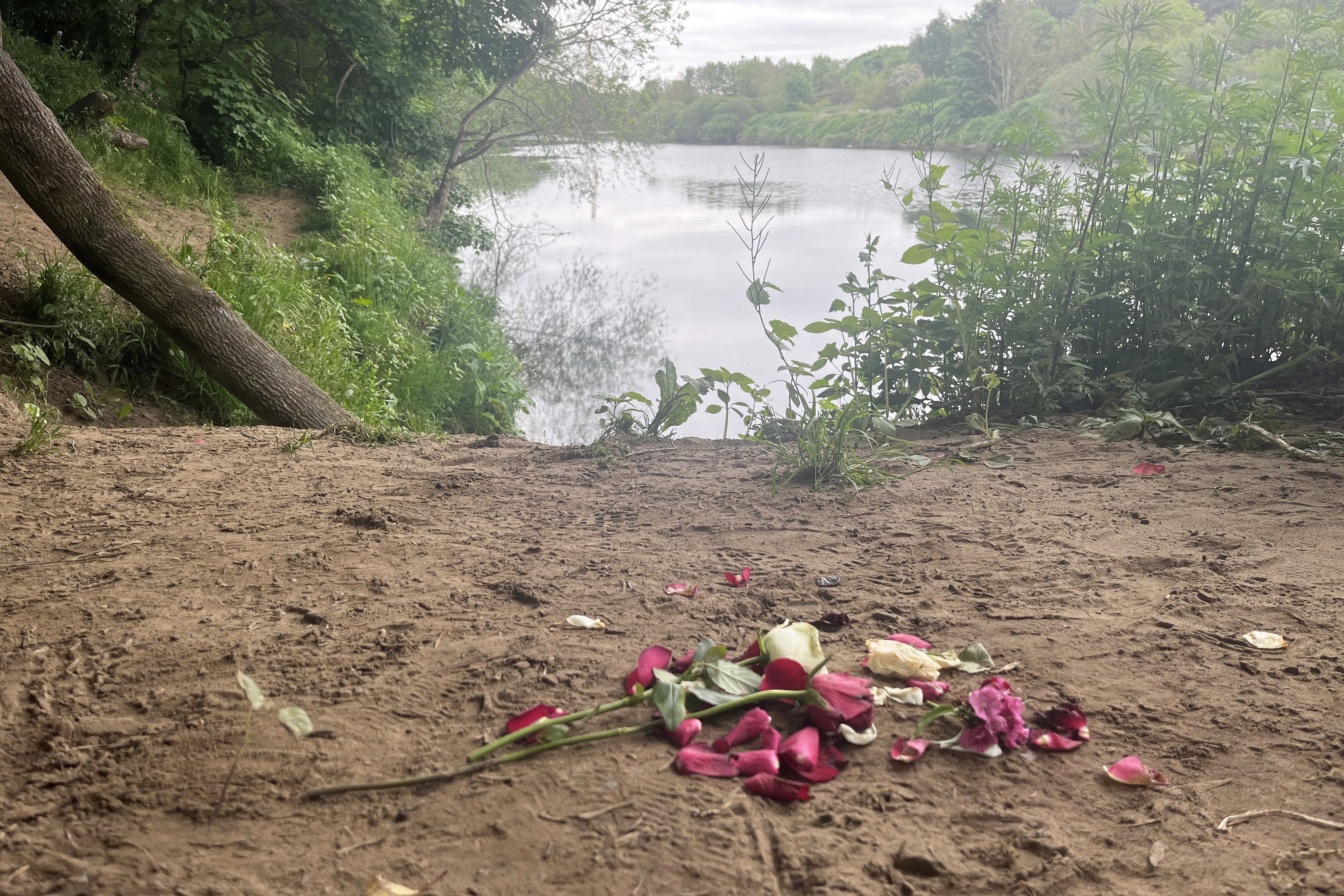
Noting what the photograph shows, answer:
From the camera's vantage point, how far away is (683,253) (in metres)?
10.8

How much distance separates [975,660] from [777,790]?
0.50m

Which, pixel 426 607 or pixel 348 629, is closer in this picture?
pixel 348 629

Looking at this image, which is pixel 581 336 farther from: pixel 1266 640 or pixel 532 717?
pixel 532 717

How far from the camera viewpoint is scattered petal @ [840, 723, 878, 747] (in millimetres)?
1111

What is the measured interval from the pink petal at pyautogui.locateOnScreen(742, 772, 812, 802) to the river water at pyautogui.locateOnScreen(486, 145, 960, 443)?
3177mm

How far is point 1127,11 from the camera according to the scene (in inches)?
123

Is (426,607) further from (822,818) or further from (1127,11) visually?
(1127,11)

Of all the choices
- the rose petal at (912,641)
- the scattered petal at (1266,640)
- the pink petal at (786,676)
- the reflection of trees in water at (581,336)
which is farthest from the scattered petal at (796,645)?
the reflection of trees in water at (581,336)

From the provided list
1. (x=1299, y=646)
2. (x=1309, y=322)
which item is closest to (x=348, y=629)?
(x=1299, y=646)

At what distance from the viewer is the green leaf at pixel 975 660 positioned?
Answer: 52.5 inches

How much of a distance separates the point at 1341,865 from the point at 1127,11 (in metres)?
3.19

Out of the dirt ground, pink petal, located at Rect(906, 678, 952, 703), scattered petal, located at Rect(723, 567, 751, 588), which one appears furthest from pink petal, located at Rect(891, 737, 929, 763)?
scattered petal, located at Rect(723, 567, 751, 588)

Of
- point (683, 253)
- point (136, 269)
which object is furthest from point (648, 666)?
point (683, 253)

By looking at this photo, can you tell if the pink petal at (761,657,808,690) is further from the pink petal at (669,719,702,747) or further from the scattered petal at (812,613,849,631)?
the scattered petal at (812,613,849,631)
